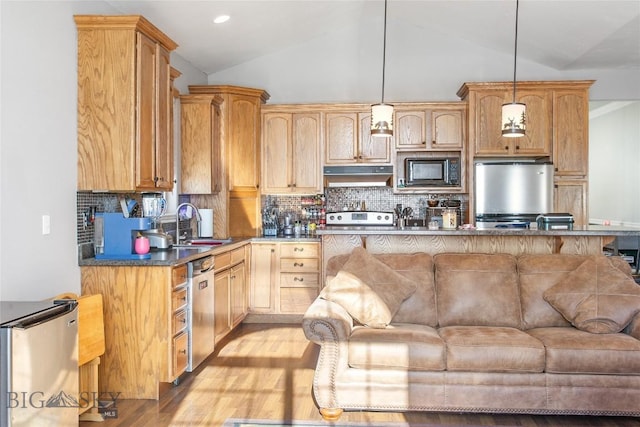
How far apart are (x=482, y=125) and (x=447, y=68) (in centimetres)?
103

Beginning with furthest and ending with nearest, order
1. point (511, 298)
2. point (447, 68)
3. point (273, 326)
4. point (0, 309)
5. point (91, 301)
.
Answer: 1. point (447, 68)
2. point (273, 326)
3. point (511, 298)
4. point (91, 301)
5. point (0, 309)

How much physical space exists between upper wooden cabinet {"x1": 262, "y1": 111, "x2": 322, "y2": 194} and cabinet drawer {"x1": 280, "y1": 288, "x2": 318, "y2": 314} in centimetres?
114

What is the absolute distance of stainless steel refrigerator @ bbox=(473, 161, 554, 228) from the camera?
6.11m

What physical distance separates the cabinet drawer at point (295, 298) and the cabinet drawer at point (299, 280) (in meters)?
0.04

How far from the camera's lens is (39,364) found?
2445 millimetres

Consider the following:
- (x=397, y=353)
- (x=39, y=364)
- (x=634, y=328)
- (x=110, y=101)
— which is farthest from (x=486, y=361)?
(x=110, y=101)

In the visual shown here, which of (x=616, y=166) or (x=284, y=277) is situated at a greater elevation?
(x=616, y=166)

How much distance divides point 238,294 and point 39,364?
10.2 ft

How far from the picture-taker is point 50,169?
3.41m

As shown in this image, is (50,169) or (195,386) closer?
(50,169)

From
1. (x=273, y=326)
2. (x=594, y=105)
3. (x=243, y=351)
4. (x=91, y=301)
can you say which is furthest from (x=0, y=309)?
(x=594, y=105)

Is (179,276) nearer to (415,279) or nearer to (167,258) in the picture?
(167,258)

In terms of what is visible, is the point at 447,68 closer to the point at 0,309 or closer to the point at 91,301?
the point at 91,301

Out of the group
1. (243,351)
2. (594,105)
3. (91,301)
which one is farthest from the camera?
(594,105)
